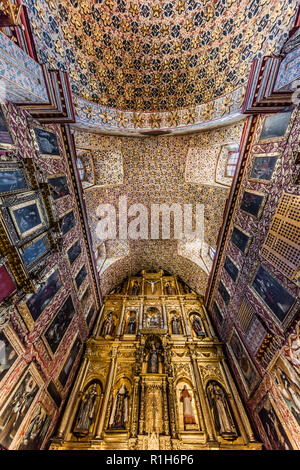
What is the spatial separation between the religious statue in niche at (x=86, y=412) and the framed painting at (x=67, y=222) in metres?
7.49

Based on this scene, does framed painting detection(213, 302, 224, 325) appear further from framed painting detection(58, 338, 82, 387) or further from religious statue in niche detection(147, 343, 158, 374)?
framed painting detection(58, 338, 82, 387)

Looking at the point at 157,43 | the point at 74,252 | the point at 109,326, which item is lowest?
the point at 109,326

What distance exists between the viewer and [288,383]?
4.45 m

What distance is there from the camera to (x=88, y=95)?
540cm

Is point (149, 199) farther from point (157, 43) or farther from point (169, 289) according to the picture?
point (169, 289)

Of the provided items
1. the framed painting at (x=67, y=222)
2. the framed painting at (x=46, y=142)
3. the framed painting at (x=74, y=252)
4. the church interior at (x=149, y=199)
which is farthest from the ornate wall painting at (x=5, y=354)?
the framed painting at (x=46, y=142)

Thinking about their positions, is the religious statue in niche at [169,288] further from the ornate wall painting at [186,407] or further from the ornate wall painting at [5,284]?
the ornate wall painting at [5,284]

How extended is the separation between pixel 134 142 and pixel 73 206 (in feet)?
14.3

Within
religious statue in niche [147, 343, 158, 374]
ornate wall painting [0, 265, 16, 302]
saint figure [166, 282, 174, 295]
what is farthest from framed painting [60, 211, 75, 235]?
saint figure [166, 282, 174, 295]

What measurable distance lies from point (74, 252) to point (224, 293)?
7.90 metres

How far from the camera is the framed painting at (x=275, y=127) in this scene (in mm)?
4469

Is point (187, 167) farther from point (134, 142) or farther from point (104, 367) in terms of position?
point (104, 367)

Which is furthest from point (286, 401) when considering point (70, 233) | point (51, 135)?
point (51, 135)

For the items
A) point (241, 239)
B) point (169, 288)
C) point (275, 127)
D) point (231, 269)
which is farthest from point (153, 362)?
point (275, 127)
